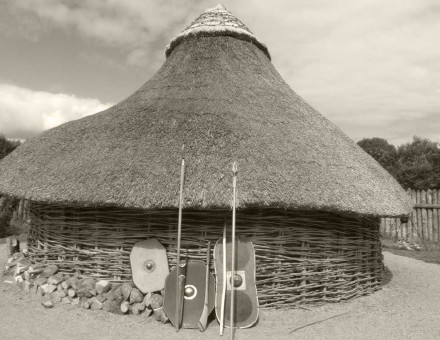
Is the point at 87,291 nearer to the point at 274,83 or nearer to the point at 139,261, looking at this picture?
the point at 139,261

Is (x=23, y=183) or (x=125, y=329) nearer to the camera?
(x=125, y=329)

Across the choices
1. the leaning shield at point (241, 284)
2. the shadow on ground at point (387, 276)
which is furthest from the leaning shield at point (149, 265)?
the shadow on ground at point (387, 276)

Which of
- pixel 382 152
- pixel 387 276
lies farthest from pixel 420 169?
pixel 387 276

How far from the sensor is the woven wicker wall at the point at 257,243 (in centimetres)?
622

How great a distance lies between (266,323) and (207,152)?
277 cm

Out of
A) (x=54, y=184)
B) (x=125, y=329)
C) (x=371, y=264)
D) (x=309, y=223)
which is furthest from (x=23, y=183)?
(x=371, y=264)

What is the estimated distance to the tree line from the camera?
19609 mm

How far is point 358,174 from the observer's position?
7.20m

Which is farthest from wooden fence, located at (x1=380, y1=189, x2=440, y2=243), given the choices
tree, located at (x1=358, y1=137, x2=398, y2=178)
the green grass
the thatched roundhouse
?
the thatched roundhouse

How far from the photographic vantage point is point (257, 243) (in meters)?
6.23

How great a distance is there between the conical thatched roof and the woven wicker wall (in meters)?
0.57

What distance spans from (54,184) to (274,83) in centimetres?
547

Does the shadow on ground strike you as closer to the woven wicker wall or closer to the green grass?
the woven wicker wall

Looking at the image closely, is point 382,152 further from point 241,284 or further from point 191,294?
point 191,294
